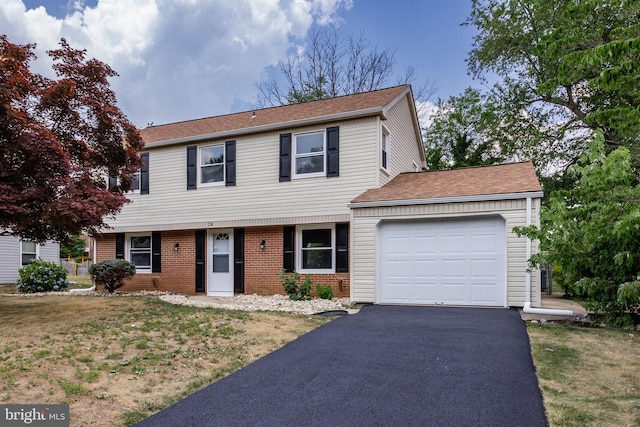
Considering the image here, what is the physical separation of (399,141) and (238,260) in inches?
251

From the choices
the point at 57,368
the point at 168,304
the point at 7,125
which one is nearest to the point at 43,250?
the point at 168,304

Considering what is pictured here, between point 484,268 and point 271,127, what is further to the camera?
point 271,127

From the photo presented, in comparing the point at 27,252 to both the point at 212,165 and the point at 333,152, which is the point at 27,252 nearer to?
the point at 212,165

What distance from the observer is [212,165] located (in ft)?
43.9

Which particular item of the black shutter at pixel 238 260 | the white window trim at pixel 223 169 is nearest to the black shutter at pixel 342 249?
the black shutter at pixel 238 260

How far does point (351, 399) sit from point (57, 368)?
129 inches

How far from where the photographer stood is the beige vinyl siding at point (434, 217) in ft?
29.2

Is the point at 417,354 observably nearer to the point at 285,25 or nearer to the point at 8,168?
the point at 8,168

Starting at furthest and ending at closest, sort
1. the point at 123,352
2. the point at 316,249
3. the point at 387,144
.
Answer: the point at 387,144 < the point at 316,249 < the point at 123,352

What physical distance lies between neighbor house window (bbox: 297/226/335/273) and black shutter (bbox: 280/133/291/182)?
1593 mm

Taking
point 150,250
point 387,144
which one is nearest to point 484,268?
point 387,144

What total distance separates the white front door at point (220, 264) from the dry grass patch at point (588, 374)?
8.79 metres

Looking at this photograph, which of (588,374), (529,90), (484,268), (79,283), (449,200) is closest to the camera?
(588,374)

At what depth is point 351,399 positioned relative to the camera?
12.9 feet
